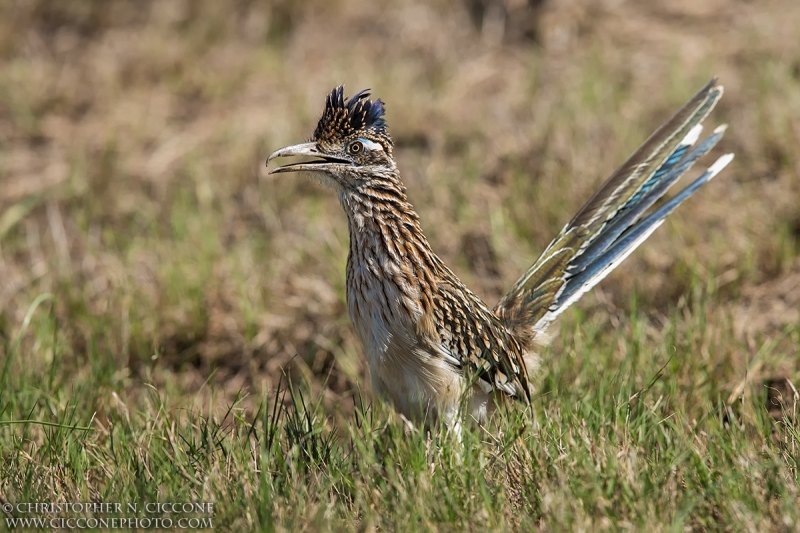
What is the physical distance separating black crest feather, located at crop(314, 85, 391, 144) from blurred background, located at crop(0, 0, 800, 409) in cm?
44

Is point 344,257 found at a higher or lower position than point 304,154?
lower

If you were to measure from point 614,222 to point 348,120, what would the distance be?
157 centimetres

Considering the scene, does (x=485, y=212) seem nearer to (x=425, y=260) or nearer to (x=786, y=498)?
(x=425, y=260)

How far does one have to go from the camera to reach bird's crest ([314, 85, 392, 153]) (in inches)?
192

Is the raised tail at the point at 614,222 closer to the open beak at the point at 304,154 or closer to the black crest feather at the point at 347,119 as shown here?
the black crest feather at the point at 347,119

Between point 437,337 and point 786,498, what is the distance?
5.76 ft

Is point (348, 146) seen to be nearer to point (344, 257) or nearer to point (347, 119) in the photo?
point (347, 119)

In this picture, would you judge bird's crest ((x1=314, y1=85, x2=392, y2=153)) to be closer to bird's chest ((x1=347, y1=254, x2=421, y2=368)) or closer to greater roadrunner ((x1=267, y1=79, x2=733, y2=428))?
greater roadrunner ((x1=267, y1=79, x2=733, y2=428))

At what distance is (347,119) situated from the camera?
490cm

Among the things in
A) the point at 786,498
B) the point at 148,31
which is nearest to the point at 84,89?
the point at 148,31

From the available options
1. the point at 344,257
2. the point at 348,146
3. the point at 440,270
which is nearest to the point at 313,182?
the point at 348,146

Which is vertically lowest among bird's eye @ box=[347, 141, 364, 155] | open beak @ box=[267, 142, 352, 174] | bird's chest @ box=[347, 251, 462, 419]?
bird's chest @ box=[347, 251, 462, 419]

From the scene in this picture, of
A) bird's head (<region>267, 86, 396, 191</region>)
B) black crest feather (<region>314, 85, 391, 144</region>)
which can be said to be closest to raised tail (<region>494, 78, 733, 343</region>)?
bird's head (<region>267, 86, 396, 191</region>)

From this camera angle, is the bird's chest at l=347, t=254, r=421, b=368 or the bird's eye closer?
the bird's chest at l=347, t=254, r=421, b=368
